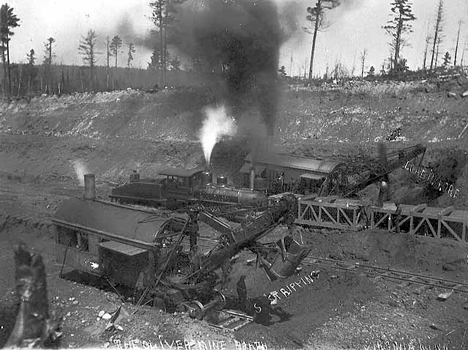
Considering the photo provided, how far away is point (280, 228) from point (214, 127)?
15.6 metres

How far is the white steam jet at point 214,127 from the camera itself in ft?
108

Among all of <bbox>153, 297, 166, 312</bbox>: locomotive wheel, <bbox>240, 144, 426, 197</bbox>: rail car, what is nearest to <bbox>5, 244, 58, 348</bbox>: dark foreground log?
<bbox>153, 297, 166, 312</bbox>: locomotive wheel

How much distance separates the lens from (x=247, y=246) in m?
13.2

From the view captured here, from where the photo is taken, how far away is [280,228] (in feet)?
68.6

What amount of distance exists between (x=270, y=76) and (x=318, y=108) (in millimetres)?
5359

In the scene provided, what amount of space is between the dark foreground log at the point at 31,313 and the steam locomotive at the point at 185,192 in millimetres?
14937

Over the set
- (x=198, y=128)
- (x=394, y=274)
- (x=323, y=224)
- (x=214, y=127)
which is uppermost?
(x=214, y=127)

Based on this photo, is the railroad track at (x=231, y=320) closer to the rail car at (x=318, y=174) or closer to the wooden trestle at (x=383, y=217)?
the wooden trestle at (x=383, y=217)

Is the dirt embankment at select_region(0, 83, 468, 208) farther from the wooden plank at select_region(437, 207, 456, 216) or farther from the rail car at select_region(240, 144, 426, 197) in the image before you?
the wooden plank at select_region(437, 207, 456, 216)

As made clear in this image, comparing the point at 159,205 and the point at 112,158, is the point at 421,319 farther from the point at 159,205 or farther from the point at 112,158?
the point at 112,158

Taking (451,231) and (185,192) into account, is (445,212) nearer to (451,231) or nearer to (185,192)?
(451,231)

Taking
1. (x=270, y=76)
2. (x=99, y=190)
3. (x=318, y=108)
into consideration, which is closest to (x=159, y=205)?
(x=99, y=190)

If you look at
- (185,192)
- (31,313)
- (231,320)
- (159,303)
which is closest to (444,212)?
(231,320)

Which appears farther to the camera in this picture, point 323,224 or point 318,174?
point 318,174
